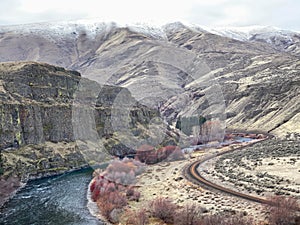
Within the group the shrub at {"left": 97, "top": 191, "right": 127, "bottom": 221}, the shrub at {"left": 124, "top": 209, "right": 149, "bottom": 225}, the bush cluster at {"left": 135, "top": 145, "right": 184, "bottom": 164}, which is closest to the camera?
the shrub at {"left": 124, "top": 209, "right": 149, "bottom": 225}

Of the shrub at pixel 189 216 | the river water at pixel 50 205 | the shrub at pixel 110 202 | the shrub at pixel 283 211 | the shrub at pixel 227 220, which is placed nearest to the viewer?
the shrub at pixel 283 211

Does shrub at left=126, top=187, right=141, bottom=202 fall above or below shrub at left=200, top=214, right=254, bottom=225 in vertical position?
below

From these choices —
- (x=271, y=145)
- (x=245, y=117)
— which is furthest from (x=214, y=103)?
(x=271, y=145)

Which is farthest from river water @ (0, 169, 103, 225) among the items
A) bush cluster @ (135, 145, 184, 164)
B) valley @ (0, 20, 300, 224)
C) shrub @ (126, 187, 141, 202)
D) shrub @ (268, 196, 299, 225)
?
shrub @ (268, 196, 299, 225)

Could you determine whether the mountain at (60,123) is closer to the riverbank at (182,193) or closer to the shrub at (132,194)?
the riverbank at (182,193)

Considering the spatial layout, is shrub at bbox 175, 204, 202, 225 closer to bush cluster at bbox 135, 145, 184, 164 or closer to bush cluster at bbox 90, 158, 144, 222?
bush cluster at bbox 90, 158, 144, 222

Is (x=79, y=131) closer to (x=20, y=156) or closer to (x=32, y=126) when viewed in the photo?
(x=32, y=126)

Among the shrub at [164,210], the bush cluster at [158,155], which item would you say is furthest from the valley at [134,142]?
Result: the shrub at [164,210]

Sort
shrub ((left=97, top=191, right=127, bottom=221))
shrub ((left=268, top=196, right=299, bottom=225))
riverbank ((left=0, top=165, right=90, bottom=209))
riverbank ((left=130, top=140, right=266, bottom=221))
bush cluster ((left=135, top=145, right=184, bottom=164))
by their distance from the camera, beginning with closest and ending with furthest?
1. shrub ((left=268, top=196, right=299, bottom=225))
2. riverbank ((left=130, top=140, right=266, bottom=221))
3. shrub ((left=97, top=191, right=127, bottom=221))
4. riverbank ((left=0, top=165, right=90, bottom=209))
5. bush cluster ((left=135, top=145, right=184, bottom=164))
